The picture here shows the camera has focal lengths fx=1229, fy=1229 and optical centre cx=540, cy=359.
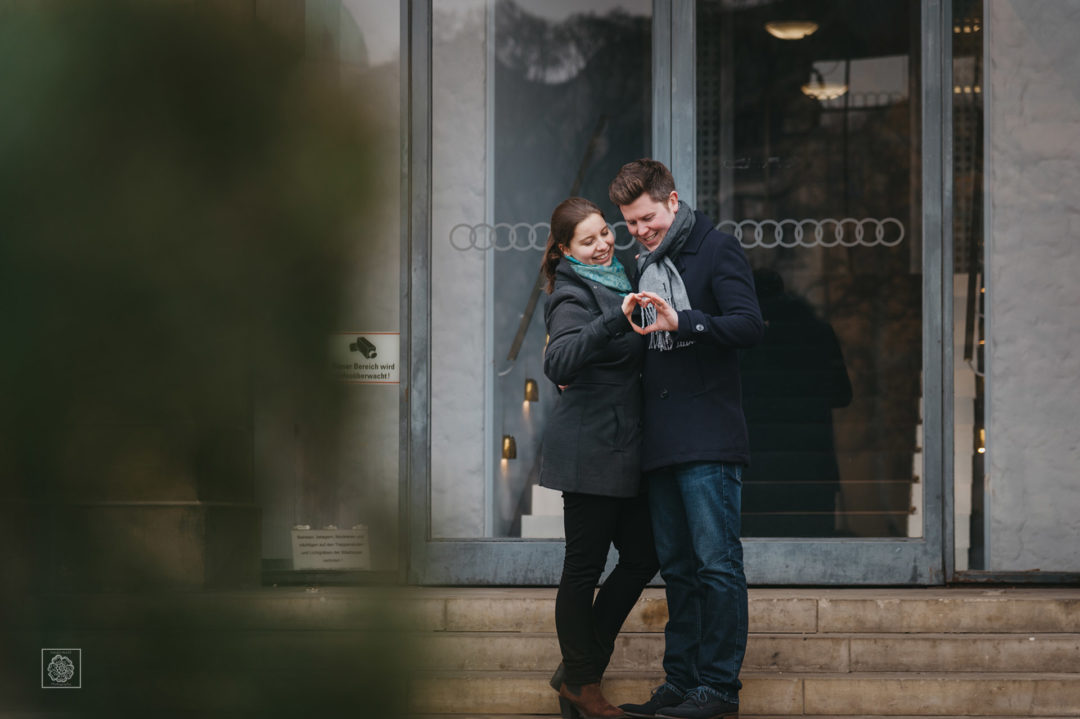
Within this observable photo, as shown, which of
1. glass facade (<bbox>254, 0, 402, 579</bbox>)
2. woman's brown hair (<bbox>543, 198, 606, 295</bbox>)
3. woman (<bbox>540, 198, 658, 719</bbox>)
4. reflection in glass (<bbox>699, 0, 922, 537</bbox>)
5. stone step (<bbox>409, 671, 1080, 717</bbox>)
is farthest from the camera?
reflection in glass (<bbox>699, 0, 922, 537</bbox>)

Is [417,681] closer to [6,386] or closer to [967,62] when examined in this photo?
[6,386]

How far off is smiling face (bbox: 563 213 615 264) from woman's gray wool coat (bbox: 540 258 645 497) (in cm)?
6

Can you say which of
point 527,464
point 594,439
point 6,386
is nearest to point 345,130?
point 6,386

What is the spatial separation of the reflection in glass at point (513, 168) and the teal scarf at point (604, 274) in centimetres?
169

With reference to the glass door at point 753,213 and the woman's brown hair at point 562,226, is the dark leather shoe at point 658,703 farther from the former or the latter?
the glass door at point 753,213

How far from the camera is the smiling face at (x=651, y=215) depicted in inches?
145

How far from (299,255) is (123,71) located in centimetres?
11

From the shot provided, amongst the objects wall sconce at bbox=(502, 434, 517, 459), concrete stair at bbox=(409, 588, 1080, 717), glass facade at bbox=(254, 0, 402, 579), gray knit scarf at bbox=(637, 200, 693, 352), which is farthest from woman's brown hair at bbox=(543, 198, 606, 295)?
glass facade at bbox=(254, 0, 402, 579)

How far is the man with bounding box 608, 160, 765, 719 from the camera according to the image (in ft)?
11.8

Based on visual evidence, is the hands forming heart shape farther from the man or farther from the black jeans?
the black jeans

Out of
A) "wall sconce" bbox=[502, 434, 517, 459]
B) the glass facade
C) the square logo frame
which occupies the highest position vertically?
the glass facade

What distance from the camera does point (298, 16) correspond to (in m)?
0.53

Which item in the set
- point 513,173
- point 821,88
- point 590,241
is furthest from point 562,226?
point 821,88

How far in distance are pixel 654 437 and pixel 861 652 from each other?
1.43 meters
